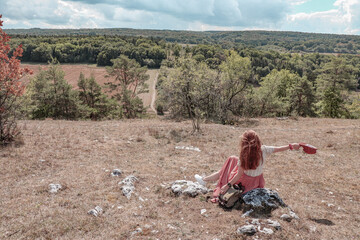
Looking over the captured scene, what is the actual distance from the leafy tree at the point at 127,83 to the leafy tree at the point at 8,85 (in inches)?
1089

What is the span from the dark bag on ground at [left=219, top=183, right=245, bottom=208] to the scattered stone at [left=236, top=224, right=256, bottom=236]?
36.7 inches

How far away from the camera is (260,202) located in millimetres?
5570

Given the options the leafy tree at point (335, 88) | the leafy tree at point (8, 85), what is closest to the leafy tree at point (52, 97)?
the leafy tree at point (8, 85)

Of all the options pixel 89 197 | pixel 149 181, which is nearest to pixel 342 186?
pixel 149 181

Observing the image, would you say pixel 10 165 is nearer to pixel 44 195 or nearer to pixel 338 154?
pixel 44 195

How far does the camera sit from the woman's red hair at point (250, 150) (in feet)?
17.6

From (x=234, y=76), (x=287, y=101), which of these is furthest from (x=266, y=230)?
(x=287, y=101)

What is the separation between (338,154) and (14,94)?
59.9ft

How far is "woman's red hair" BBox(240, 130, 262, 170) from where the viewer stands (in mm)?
5359

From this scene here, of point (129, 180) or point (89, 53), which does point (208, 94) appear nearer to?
point (129, 180)

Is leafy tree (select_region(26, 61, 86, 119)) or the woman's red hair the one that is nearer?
the woman's red hair

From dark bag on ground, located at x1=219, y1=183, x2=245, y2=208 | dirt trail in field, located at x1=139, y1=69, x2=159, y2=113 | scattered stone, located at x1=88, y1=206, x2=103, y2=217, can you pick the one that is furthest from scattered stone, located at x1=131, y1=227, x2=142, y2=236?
dirt trail in field, located at x1=139, y1=69, x2=159, y2=113

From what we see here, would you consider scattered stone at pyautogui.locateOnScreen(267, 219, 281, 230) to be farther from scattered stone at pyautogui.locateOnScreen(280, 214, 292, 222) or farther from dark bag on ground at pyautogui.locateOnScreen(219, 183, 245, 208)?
dark bag on ground at pyautogui.locateOnScreen(219, 183, 245, 208)

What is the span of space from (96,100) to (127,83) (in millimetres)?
10161
